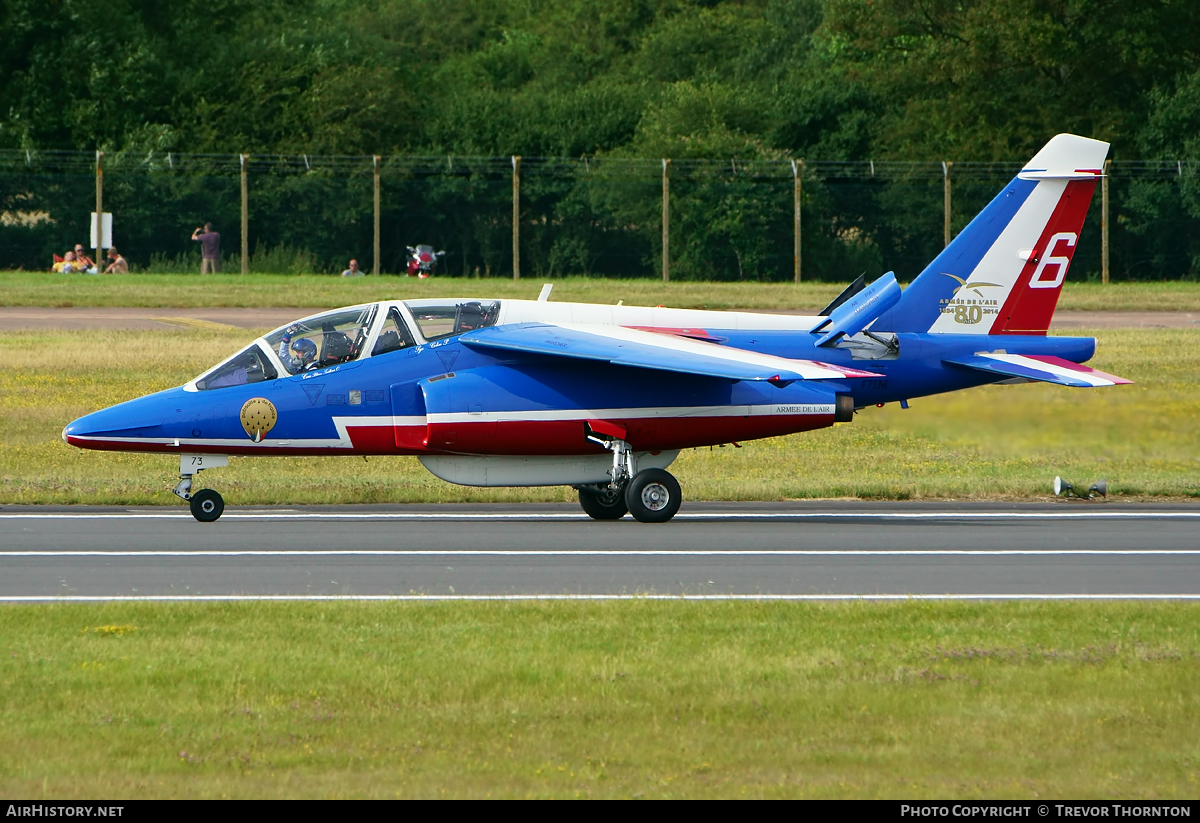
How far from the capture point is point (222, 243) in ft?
170

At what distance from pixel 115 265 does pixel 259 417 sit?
116ft

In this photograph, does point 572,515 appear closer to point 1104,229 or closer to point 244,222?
point 244,222

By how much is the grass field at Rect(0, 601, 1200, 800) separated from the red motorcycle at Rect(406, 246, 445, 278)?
39.9 metres

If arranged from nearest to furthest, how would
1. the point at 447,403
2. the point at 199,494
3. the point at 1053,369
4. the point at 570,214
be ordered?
the point at 447,403 → the point at 199,494 → the point at 1053,369 → the point at 570,214

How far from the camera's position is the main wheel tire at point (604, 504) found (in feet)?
59.7

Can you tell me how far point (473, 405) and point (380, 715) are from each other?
27.8 feet

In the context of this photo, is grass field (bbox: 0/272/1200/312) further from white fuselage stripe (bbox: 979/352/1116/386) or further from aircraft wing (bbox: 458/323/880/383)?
aircraft wing (bbox: 458/323/880/383)

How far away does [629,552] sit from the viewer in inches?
607

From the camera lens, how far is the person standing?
167 feet

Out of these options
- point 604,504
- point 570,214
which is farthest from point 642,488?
point 570,214

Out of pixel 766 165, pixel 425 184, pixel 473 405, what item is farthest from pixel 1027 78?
pixel 473 405

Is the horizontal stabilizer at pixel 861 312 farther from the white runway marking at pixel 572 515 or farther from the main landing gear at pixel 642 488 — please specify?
the main landing gear at pixel 642 488

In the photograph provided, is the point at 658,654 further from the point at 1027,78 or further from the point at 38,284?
the point at 1027,78
